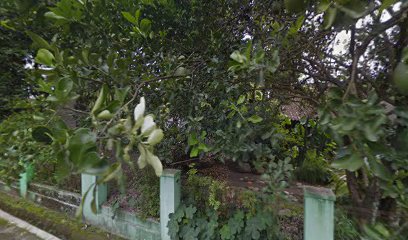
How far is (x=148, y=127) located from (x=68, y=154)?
0.21m

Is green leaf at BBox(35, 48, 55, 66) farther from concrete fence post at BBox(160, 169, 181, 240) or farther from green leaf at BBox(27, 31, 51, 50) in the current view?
concrete fence post at BBox(160, 169, 181, 240)

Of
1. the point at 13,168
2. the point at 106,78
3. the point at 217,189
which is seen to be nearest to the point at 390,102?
the point at 106,78

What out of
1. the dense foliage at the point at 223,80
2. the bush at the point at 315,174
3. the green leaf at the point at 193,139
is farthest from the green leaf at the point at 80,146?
the bush at the point at 315,174

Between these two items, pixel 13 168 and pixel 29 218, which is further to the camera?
pixel 29 218

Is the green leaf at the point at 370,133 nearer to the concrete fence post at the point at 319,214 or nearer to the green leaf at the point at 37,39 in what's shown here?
the green leaf at the point at 37,39

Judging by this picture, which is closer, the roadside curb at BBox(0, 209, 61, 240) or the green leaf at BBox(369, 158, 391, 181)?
the green leaf at BBox(369, 158, 391, 181)

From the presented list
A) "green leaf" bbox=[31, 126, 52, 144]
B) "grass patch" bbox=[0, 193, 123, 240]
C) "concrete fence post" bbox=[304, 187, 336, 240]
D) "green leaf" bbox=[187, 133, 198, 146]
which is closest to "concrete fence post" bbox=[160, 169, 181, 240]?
"grass patch" bbox=[0, 193, 123, 240]

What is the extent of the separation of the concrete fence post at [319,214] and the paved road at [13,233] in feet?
9.87

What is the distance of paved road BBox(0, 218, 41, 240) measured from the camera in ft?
10.0

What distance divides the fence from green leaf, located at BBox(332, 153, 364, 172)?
3.56 ft

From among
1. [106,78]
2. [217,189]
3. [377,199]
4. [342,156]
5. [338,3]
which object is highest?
[338,3]

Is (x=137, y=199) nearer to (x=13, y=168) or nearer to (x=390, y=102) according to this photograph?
(x=13, y=168)

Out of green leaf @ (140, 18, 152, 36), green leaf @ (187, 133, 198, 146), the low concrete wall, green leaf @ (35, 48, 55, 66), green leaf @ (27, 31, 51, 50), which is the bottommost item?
the low concrete wall

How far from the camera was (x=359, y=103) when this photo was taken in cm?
86
